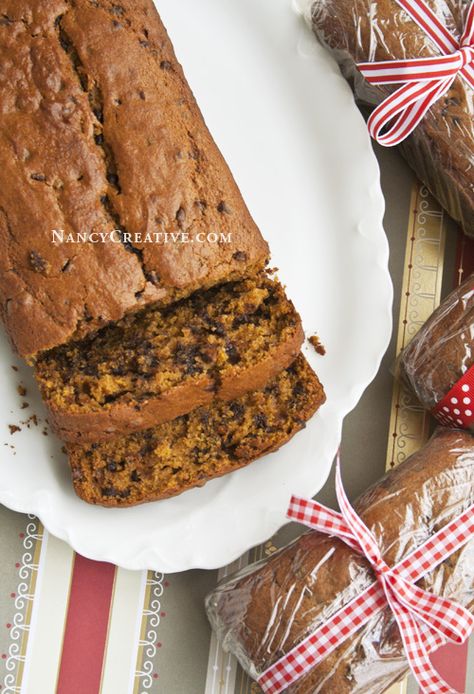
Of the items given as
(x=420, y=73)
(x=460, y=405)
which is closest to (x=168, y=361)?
(x=460, y=405)

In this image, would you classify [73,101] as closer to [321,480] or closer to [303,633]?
[321,480]

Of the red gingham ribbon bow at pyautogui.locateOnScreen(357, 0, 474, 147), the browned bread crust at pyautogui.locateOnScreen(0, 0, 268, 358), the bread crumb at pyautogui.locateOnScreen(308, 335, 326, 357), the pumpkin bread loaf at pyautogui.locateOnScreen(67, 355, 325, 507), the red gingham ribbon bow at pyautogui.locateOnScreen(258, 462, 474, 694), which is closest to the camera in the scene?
the browned bread crust at pyautogui.locateOnScreen(0, 0, 268, 358)

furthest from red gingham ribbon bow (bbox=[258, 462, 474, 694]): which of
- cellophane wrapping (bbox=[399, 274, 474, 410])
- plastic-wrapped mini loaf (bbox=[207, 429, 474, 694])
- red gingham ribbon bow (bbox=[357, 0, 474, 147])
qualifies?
Result: red gingham ribbon bow (bbox=[357, 0, 474, 147])

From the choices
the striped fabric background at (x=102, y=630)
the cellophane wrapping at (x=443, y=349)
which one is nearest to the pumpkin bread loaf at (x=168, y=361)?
the cellophane wrapping at (x=443, y=349)

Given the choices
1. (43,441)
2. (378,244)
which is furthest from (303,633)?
(378,244)

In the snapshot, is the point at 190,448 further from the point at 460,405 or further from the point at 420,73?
the point at 420,73

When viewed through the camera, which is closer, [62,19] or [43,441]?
[62,19]

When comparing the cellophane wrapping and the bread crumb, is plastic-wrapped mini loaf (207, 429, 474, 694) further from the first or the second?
the bread crumb
